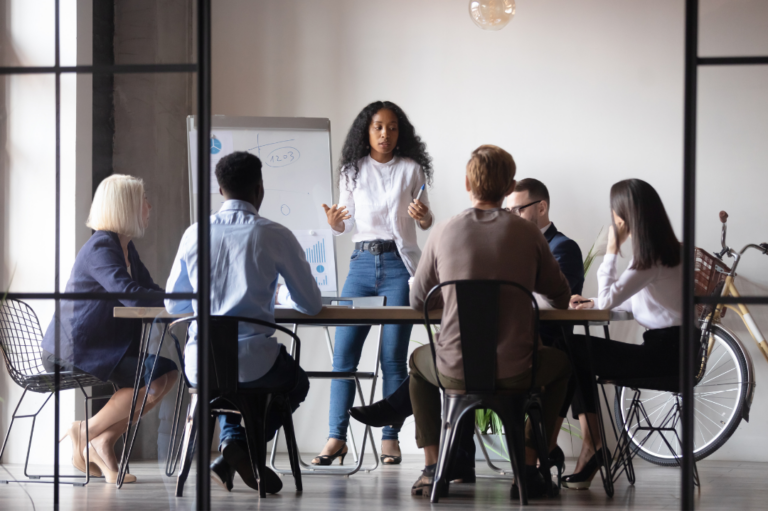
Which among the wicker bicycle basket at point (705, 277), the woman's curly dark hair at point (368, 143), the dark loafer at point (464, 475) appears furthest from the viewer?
the woman's curly dark hair at point (368, 143)

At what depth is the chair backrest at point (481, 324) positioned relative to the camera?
8.25ft

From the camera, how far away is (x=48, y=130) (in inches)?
96.1

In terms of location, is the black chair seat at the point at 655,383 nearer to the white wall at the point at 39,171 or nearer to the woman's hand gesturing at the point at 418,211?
the woman's hand gesturing at the point at 418,211

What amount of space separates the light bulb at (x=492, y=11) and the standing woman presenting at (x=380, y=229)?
0.60 meters

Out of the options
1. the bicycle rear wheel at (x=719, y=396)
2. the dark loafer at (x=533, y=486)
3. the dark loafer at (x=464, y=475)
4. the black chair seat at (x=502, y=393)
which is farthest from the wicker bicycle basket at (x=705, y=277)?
the dark loafer at (x=464, y=475)

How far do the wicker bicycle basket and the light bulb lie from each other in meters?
2.06

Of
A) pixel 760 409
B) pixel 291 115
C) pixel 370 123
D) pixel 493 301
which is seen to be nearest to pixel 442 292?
pixel 493 301

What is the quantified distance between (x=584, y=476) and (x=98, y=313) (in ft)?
6.39

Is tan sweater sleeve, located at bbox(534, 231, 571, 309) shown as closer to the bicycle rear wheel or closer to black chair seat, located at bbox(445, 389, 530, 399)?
black chair seat, located at bbox(445, 389, 530, 399)

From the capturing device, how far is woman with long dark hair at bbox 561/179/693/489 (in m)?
2.95

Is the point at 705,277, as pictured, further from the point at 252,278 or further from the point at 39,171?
the point at 39,171

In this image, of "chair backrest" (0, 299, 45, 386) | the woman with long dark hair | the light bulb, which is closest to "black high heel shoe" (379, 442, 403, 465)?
the woman with long dark hair

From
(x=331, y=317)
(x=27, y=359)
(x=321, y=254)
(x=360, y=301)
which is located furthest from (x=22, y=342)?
(x=321, y=254)

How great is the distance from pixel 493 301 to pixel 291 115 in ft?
8.38
